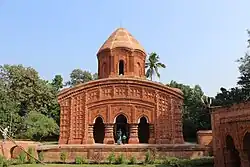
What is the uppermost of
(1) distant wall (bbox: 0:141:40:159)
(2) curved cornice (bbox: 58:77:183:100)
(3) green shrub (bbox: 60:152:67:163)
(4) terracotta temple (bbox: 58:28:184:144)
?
(2) curved cornice (bbox: 58:77:183:100)

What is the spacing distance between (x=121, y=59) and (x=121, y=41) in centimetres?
169

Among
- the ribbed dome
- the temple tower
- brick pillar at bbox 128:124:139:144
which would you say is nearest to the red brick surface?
brick pillar at bbox 128:124:139:144

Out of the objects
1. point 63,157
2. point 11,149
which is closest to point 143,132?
point 63,157

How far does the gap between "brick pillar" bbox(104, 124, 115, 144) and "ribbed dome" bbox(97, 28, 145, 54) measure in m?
6.56

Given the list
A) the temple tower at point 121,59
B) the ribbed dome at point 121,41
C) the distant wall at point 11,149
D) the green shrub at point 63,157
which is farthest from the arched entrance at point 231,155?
the ribbed dome at point 121,41

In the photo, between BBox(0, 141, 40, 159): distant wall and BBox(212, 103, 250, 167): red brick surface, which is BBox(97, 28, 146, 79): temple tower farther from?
BBox(212, 103, 250, 167): red brick surface

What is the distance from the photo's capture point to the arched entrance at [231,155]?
13711 millimetres

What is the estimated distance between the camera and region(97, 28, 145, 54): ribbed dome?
24.8m

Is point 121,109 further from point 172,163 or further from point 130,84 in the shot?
point 172,163

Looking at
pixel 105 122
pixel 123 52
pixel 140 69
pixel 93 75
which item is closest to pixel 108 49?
pixel 123 52

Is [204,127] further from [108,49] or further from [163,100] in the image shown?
[108,49]

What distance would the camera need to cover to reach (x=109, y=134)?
70.3 ft

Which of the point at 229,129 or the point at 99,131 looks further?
the point at 99,131

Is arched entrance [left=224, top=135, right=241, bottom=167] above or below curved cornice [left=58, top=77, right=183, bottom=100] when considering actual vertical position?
below
